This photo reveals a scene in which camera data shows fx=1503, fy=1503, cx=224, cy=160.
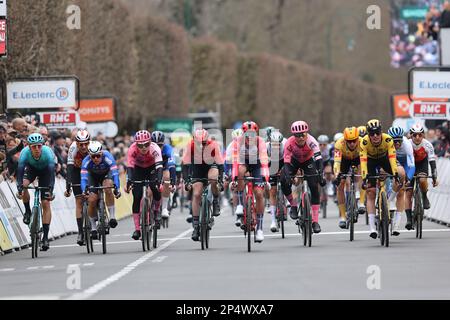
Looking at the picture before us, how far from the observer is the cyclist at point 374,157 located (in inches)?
874

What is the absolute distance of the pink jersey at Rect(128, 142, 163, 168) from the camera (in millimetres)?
22984

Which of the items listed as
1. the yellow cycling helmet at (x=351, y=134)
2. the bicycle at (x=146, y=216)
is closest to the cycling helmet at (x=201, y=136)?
the bicycle at (x=146, y=216)

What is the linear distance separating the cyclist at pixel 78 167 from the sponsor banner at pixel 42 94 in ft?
30.3

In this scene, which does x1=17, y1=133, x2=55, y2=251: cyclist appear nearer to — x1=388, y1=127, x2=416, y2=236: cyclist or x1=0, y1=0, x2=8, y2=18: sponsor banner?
x1=0, y1=0, x2=8, y2=18: sponsor banner

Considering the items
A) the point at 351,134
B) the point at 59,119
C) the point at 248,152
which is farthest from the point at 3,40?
the point at 59,119

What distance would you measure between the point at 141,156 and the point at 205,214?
1528 mm

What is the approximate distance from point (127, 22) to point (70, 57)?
1254 centimetres

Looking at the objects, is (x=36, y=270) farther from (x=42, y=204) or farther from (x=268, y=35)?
(x=268, y=35)

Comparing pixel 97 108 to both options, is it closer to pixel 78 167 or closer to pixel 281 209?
pixel 281 209

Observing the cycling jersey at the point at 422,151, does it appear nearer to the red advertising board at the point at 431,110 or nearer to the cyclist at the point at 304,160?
the cyclist at the point at 304,160

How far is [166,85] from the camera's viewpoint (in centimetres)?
6353

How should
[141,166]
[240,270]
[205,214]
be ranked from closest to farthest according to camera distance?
[240,270], [205,214], [141,166]

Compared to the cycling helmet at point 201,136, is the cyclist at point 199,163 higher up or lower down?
lower down

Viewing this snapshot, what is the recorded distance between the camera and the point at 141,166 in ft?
76.0
